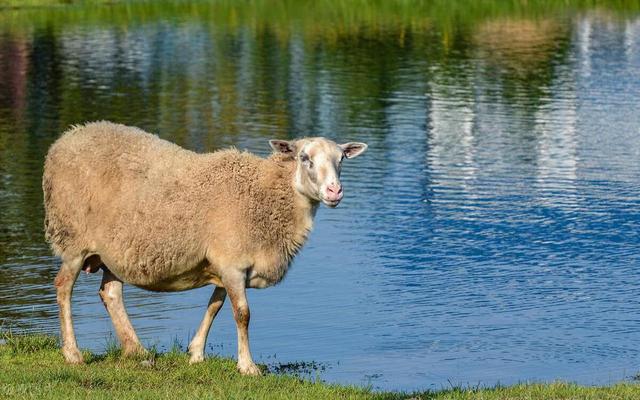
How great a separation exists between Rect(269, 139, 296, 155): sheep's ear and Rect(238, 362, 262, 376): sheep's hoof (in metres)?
2.02

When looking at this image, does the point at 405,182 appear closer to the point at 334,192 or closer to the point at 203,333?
the point at 203,333

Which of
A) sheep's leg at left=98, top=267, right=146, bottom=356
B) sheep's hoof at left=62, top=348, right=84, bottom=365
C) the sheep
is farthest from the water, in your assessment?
sheep's hoof at left=62, top=348, right=84, bottom=365

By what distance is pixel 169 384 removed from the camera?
1182 cm

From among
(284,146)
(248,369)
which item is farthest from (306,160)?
(248,369)

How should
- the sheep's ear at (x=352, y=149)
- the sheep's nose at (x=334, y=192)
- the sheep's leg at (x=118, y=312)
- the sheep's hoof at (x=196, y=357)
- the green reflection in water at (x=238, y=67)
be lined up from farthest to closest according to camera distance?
the green reflection in water at (x=238, y=67) < the sheep's leg at (x=118, y=312) < the sheep's ear at (x=352, y=149) < the sheep's hoof at (x=196, y=357) < the sheep's nose at (x=334, y=192)

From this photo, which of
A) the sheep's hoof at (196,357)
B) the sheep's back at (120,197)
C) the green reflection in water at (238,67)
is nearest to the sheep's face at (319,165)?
the sheep's back at (120,197)

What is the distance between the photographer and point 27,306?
54.9 ft

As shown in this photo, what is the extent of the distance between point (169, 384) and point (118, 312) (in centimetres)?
207

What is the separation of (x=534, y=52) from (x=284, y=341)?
36.4 meters

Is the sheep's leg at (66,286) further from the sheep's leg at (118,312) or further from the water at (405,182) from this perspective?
the water at (405,182)

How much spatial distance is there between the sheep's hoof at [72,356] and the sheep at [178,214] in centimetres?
1

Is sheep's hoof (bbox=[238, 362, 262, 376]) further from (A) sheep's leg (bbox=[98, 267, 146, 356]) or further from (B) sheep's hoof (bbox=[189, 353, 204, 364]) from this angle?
(A) sheep's leg (bbox=[98, 267, 146, 356])

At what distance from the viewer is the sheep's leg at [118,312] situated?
13523 millimetres

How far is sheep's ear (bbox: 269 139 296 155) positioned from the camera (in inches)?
517
